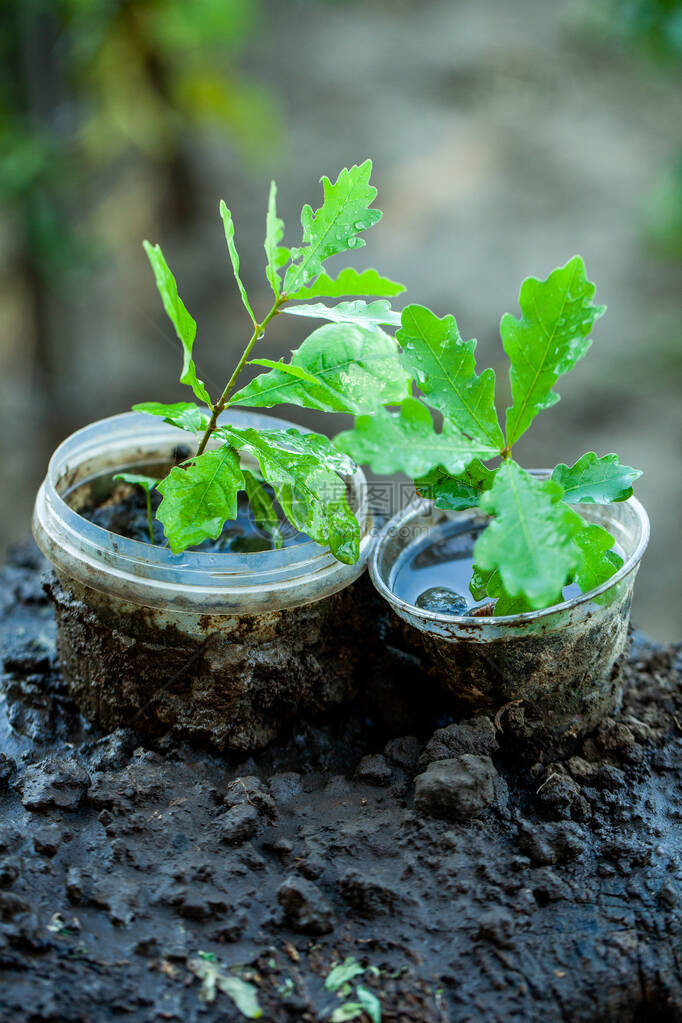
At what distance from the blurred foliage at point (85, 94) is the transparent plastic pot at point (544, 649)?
2176 millimetres

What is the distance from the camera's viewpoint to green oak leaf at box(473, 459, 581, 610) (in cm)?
104

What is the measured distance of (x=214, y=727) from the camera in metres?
1.32

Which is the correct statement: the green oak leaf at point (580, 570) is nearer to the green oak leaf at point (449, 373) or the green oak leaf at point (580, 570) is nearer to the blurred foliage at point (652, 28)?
the green oak leaf at point (449, 373)

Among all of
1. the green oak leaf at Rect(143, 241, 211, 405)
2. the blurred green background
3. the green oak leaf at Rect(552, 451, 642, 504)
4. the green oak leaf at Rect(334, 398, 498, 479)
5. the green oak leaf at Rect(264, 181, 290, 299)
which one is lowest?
the blurred green background

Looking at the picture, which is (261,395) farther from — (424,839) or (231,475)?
(424,839)

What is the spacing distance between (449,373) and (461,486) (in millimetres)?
156

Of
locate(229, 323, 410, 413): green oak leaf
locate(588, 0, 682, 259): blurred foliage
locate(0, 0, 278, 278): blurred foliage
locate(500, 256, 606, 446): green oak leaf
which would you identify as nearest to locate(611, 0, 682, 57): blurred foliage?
locate(588, 0, 682, 259): blurred foliage

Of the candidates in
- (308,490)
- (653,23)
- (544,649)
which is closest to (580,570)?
(544,649)

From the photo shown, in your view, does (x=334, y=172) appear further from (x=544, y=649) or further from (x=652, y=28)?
(x=544, y=649)

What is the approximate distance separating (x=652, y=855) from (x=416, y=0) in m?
7.17

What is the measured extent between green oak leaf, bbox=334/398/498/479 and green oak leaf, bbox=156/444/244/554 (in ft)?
0.62

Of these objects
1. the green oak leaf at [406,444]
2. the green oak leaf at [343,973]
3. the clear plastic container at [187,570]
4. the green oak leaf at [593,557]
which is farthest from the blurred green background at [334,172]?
the green oak leaf at [343,973]

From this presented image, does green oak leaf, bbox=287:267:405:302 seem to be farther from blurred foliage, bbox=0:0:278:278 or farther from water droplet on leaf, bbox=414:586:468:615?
blurred foliage, bbox=0:0:278:278

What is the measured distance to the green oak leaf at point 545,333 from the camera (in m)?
1.16
